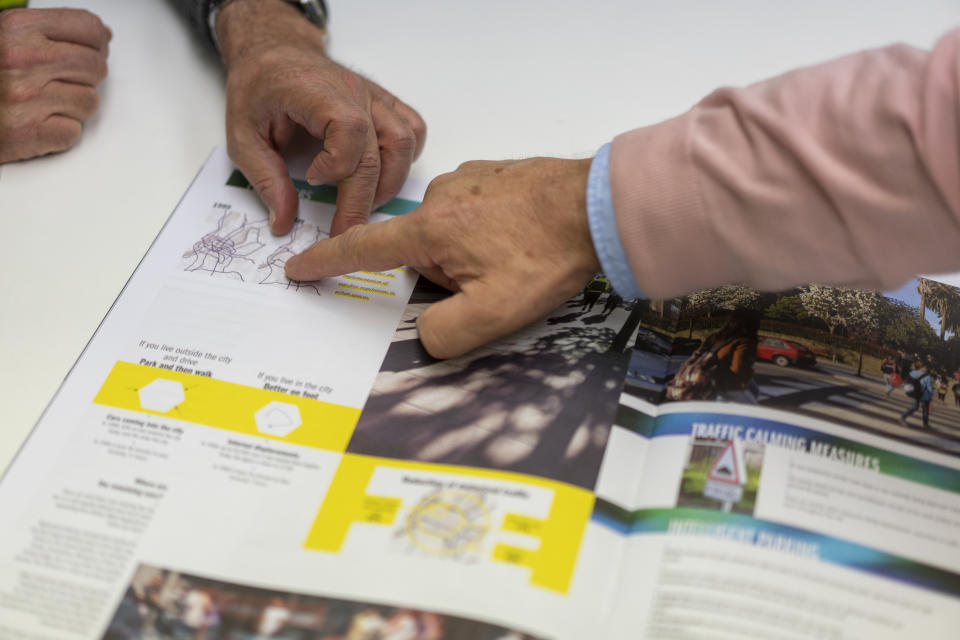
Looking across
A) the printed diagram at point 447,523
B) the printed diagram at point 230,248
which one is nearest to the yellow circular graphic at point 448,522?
the printed diagram at point 447,523

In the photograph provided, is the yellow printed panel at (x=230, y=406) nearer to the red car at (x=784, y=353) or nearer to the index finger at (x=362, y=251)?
the index finger at (x=362, y=251)

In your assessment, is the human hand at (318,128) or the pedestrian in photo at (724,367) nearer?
the pedestrian in photo at (724,367)

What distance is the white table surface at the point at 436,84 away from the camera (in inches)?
31.4

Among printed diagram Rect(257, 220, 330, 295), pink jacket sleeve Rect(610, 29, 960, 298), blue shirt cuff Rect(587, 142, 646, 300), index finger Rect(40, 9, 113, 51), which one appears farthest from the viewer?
index finger Rect(40, 9, 113, 51)

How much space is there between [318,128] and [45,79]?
0.35 m

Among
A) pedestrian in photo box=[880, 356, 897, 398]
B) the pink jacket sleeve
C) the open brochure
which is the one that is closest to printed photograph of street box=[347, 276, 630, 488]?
the open brochure

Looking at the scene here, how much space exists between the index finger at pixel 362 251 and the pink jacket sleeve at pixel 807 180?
0.21 metres

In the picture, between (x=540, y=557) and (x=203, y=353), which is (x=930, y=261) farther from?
(x=203, y=353)

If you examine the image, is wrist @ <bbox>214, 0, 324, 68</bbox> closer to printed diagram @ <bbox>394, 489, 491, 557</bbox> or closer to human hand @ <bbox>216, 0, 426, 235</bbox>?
human hand @ <bbox>216, 0, 426, 235</bbox>

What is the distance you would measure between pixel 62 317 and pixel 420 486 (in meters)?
0.41

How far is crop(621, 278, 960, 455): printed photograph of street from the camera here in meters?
0.67

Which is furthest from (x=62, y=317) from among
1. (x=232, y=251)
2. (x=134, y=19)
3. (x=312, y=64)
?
(x=134, y=19)

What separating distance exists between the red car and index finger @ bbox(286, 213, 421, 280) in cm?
34

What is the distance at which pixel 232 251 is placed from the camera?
0.80m
